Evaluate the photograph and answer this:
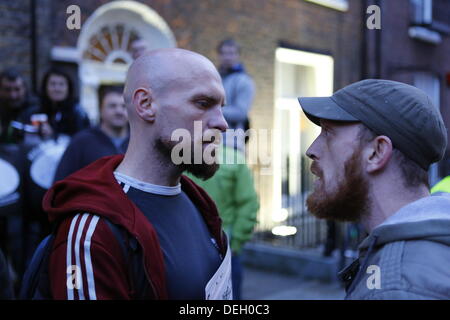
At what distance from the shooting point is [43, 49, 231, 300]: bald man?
1427 millimetres

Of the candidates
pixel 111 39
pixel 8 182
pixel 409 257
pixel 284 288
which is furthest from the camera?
pixel 111 39

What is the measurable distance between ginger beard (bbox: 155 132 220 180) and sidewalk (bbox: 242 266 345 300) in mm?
3869

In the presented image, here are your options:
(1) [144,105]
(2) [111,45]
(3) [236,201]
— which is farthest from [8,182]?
(2) [111,45]

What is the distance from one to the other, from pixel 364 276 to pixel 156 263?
57 cm

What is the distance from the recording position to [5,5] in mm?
6047

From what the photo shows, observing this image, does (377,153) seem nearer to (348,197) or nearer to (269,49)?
(348,197)

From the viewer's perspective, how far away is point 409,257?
1213 mm

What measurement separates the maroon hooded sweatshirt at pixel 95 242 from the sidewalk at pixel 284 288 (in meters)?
4.07

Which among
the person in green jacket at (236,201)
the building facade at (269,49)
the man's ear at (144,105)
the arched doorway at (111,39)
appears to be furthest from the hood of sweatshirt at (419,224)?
the arched doorway at (111,39)

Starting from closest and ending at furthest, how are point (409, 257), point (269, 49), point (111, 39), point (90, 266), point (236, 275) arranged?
1. point (409, 257)
2. point (90, 266)
3. point (236, 275)
4. point (111, 39)
5. point (269, 49)

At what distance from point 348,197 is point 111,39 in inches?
253

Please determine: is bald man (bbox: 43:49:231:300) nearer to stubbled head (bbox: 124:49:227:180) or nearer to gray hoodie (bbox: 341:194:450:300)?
stubbled head (bbox: 124:49:227:180)

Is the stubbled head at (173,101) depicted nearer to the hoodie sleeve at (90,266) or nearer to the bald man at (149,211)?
the bald man at (149,211)
